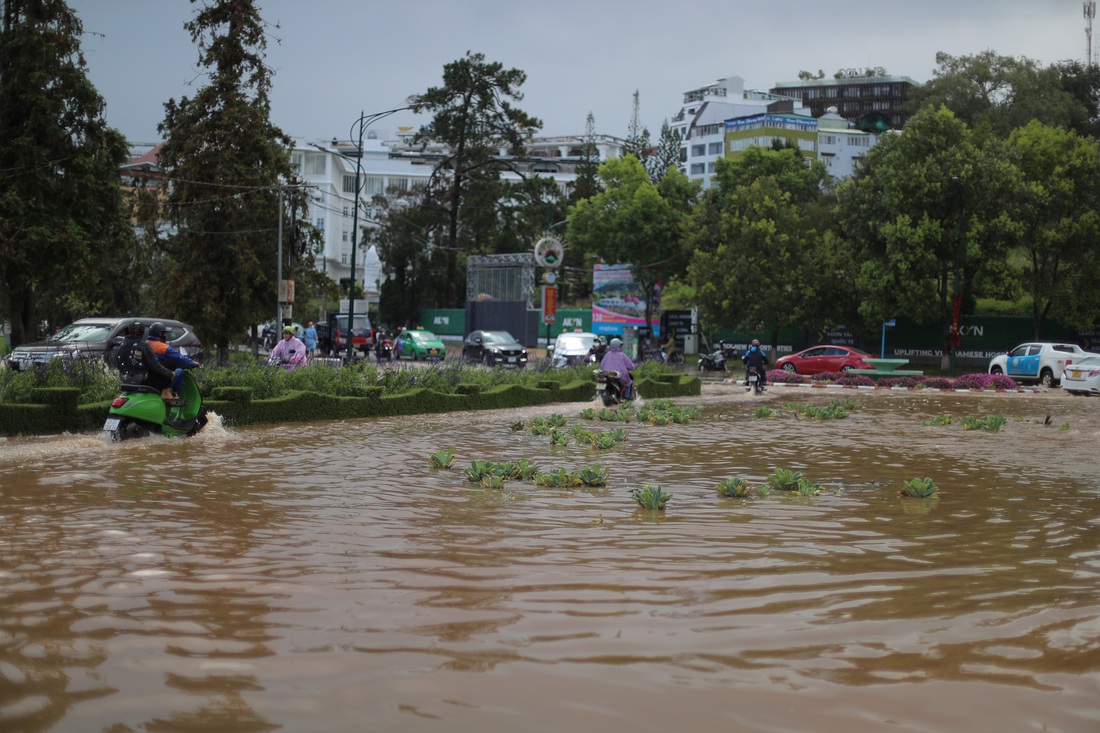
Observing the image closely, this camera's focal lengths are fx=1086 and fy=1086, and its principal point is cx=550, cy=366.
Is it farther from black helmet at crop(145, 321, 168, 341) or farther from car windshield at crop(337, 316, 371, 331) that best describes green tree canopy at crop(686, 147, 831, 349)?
black helmet at crop(145, 321, 168, 341)

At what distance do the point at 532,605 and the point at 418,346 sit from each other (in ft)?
154

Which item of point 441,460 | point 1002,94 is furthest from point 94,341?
point 1002,94

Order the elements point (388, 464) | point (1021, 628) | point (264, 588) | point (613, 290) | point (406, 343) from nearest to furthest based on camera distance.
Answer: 1. point (1021, 628)
2. point (264, 588)
3. point (388, 464)
4. point (406, 343)
5. point (613, 290)

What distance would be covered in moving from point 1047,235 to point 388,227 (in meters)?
41.4

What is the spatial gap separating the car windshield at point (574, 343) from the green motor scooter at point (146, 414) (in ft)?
103

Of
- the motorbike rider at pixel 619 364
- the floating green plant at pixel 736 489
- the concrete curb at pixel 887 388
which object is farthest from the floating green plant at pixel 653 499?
the concrete curb at pixel 887 388

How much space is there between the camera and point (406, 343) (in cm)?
5316

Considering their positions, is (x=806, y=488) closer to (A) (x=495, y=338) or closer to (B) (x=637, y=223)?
(A) (x=495, y=338)

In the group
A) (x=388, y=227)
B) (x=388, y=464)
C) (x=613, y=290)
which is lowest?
(x=388, y=464)

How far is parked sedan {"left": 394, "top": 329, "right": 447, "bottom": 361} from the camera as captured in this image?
52.1 m

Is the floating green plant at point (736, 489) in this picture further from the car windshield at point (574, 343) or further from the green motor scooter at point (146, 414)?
the car windshield at point (574, 343)

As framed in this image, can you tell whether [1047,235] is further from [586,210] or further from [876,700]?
[876,700]

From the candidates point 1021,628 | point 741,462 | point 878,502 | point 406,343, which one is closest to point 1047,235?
point 406,343

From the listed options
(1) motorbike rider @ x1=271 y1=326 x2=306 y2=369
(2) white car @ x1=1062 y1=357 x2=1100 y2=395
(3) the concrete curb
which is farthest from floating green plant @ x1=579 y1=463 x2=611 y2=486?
(3) the concrete curb
